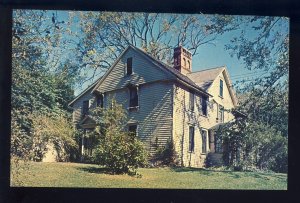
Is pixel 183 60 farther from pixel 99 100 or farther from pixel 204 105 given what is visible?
pixel 99 100

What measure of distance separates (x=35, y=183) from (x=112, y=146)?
100 centimetres

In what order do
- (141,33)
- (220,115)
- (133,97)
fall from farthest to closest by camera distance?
(220,115) < (133,97) < (141,33)

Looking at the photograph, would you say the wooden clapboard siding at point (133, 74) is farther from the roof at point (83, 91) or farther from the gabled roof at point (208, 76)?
the gabled roof at point (208, 76)

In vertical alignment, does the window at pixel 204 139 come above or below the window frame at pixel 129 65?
below

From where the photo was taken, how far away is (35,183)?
468 cm

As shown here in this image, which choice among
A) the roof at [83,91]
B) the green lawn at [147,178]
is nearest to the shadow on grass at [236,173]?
the green lawn at [147,178]

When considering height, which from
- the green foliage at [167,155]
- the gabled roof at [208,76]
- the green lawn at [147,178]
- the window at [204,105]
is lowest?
the green lawn at [147,178]

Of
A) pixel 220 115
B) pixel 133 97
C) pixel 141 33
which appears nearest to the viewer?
pixel 141 33

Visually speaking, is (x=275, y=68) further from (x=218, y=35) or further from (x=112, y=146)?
(x=112, y=146)

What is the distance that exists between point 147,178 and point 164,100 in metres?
0.94

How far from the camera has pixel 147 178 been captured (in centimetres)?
472

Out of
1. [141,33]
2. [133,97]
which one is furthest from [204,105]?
[141,33]

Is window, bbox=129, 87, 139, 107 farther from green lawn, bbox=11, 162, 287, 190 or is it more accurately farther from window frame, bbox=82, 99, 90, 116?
green lawn, bbox=11, 162, 287, 190

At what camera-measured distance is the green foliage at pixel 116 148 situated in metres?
4.70
